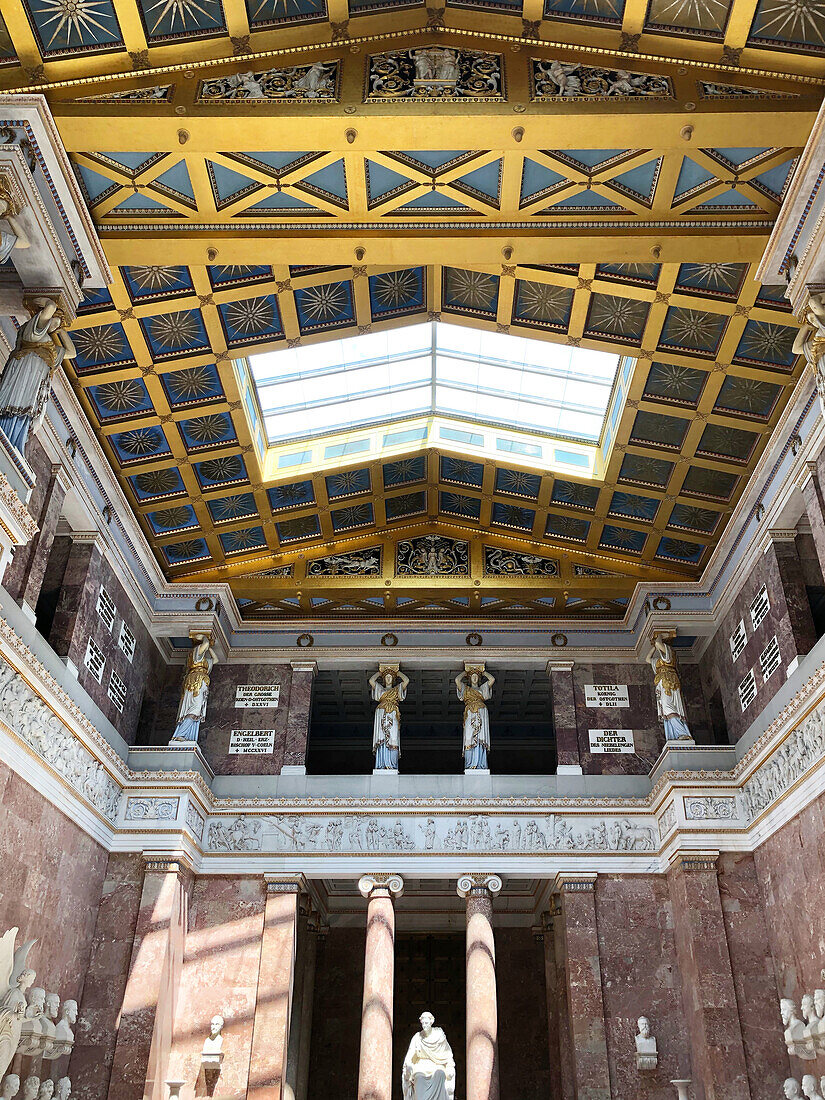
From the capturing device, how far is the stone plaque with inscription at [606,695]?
19.4 meters

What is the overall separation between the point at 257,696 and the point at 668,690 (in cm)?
791

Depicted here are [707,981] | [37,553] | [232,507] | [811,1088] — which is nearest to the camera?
[811,1088]

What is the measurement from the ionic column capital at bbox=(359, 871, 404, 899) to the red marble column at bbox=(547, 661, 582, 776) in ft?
12.0

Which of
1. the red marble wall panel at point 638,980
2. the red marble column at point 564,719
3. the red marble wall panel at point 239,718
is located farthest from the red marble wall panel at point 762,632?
the red marble wall panel at point 239,718

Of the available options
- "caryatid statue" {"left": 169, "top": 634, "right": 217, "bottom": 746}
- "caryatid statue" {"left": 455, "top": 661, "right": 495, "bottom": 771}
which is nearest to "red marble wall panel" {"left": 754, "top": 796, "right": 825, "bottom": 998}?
"caryatid statue" {"left": 455, "top": 661, "right": 495, "bottom": 771}

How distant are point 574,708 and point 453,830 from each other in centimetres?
348

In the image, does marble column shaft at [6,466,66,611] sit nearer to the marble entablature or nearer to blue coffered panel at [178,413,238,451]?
the marble entablature

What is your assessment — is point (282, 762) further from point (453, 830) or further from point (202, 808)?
point (453, 830)

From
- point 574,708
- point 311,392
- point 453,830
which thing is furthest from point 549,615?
point 311,392

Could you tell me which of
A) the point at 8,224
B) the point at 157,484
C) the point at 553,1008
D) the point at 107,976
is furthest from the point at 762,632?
the point at 8,224

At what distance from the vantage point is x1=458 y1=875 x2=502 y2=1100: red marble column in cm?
1548

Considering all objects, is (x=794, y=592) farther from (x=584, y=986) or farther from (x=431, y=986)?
(x=431, y=986)

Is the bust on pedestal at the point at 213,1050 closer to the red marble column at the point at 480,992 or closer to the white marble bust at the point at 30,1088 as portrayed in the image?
the white marble bust at the point at 30,1088

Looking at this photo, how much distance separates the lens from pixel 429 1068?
14297mm
